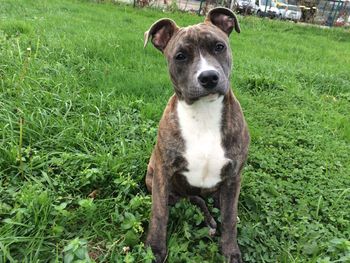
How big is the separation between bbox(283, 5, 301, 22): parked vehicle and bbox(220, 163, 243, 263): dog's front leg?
11.7 metres

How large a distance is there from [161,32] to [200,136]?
0.82 m

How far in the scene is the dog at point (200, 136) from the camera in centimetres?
241

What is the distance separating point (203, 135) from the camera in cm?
245

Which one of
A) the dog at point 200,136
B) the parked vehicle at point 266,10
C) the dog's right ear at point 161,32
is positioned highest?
the dog's right ear at point 161,32

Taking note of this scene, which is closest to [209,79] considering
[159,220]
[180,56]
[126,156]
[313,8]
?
[180,56]

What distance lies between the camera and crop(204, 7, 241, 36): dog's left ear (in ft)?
9.13

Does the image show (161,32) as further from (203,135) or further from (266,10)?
(266,10)

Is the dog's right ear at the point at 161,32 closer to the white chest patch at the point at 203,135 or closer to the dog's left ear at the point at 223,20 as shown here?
the dog's left ear at the point at 223,20

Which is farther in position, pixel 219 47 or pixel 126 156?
pixel 126 156

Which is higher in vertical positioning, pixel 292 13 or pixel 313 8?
pixel 313 8

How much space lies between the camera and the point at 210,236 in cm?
274

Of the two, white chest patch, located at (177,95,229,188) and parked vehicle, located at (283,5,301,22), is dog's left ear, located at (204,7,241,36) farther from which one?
parked vehicle, located at (283,5,301,22)

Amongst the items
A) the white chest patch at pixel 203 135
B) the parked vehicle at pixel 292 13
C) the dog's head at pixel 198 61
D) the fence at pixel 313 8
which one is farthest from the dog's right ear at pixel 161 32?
the parked vehicle at pixel 292 13

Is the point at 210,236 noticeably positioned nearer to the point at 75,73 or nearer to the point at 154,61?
the point at 75,73
